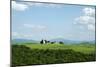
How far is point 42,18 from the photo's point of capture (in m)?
2.69

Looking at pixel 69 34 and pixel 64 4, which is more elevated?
pixel 64 4

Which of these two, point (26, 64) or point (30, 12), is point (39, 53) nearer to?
point (26, 64)

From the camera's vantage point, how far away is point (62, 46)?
9.07ft

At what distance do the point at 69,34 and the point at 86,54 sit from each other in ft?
1.32

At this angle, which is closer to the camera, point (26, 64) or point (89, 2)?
point (26, 64)

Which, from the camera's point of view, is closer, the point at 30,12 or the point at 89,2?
the point at 30,12

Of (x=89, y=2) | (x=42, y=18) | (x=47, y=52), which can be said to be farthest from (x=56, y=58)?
(x=89, y=2)

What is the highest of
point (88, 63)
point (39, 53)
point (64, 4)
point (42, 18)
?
point (64, 4)

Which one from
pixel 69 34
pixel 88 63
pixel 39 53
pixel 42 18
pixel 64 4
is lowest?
pixel 88 63

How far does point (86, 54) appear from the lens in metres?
2.87
